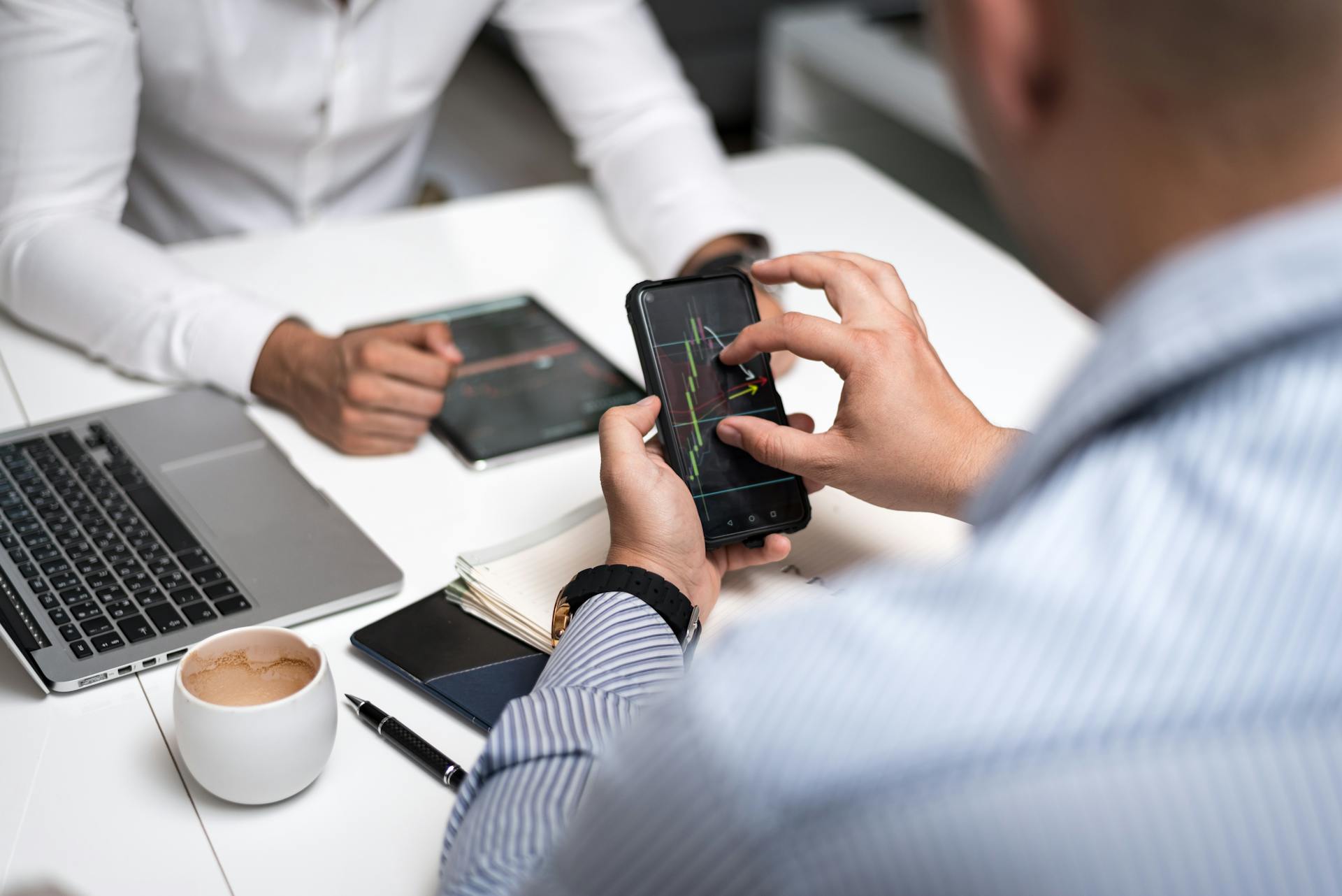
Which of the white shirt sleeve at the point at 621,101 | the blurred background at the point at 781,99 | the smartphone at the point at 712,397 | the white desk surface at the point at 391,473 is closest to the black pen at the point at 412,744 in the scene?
the white desk surface at the point at 391,473

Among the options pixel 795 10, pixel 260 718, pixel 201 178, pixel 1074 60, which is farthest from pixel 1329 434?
pixel 795 10

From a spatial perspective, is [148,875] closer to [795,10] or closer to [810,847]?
[810,847]

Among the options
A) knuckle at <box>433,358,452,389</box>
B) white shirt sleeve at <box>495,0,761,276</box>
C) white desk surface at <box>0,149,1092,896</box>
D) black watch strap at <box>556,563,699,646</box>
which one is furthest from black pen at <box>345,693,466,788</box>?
white shirt sleeve at <box>495,0,761,276</box>

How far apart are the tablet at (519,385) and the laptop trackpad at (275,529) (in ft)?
0.43

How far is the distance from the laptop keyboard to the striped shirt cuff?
0.25m

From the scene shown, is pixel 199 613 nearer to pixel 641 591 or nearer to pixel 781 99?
pixel 641 591

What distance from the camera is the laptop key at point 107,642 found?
2.44 ft

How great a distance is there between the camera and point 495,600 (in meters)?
0.79

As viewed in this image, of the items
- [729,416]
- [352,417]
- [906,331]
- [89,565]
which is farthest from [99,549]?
[906,331]

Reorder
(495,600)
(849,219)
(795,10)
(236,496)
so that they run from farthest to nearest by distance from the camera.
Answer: (795,10) → (849,219) → (236,496) → (495,600)

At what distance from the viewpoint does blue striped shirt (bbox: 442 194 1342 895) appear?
0.32 metres

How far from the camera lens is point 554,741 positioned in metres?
0.59

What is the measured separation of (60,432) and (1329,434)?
90 centimetres

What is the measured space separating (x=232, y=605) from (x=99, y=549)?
112mm
